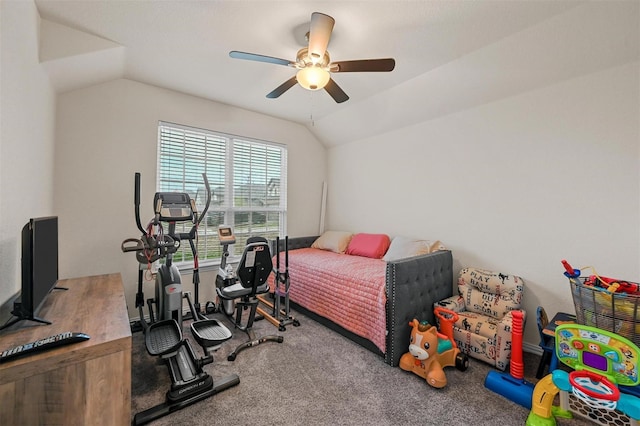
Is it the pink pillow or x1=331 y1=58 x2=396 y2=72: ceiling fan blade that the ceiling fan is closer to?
x1=331 y1=58 x2=396 y2=72: ceiling fan blade

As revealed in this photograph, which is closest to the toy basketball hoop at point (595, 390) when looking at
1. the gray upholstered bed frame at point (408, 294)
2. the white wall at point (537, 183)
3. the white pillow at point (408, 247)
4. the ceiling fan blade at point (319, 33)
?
the gray upholstered bed frame at point (408, 294)

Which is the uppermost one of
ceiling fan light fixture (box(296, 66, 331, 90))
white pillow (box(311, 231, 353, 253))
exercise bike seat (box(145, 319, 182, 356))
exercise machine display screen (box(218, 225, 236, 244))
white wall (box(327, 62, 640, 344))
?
ceiling fan light fixture (box(296, 66, 331, 90))

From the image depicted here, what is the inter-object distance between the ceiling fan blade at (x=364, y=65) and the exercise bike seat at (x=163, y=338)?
92.6 inches

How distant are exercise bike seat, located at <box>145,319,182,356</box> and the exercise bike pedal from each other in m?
0.13

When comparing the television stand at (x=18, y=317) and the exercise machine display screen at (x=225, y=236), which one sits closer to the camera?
the television stand at (x=18, y=317)

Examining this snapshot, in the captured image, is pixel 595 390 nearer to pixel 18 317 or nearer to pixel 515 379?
pixel 515 379

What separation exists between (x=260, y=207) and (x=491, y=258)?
3.08m

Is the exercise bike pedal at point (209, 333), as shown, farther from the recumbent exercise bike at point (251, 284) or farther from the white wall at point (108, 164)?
the white wall at point (108, 164)

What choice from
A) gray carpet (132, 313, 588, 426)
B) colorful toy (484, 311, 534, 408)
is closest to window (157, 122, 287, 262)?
gray carpet (132, 313, 588, 426)

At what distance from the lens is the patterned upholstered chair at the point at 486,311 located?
7.04 feet

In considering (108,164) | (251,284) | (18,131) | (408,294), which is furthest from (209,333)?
(108,164)

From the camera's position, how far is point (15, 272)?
1.62 meters

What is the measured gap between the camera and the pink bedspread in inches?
93.7

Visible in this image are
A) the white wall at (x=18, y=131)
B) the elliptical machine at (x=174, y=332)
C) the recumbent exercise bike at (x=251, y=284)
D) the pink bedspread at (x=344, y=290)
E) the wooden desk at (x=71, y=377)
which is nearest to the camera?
Answer: the wooden desk at (x=71, y=377)
